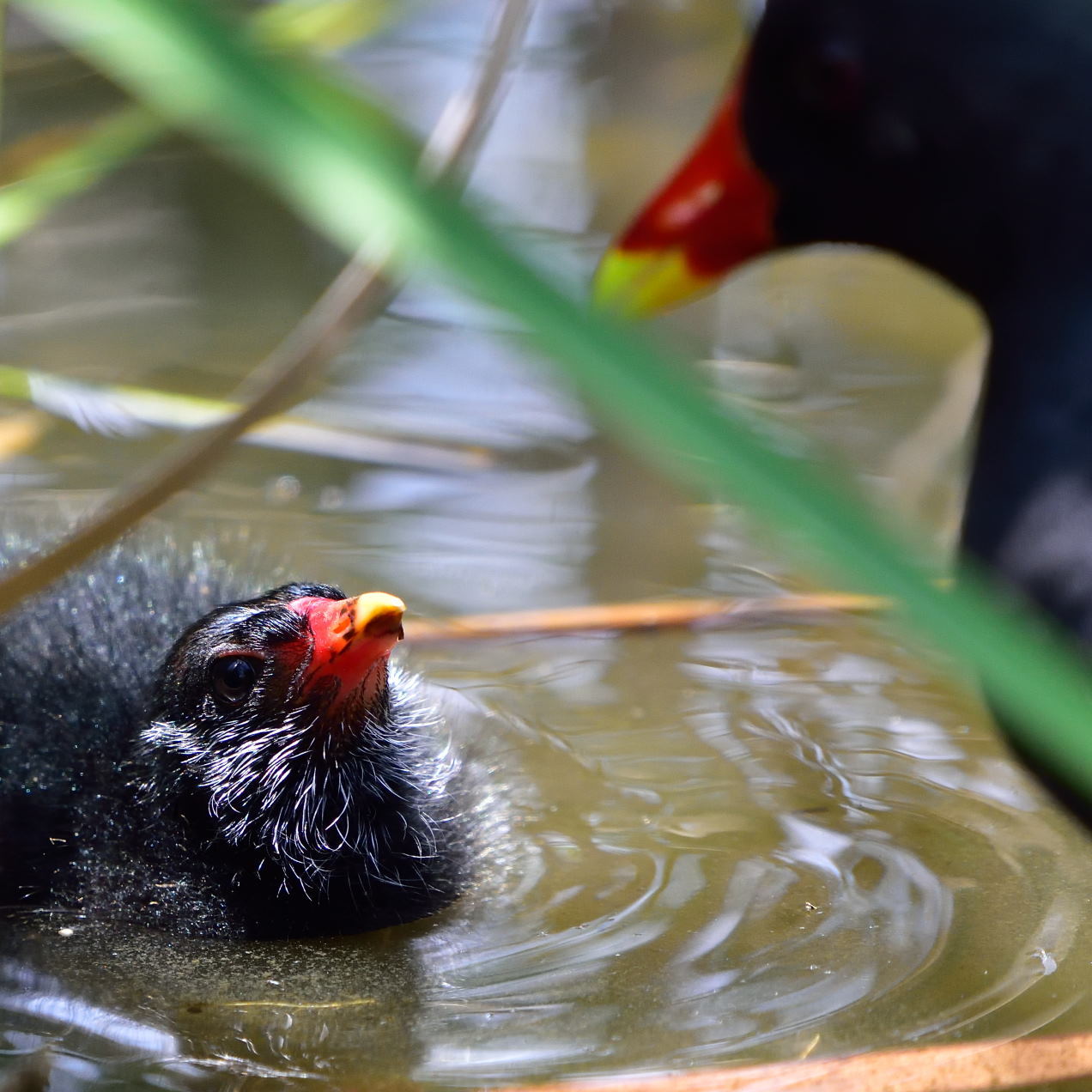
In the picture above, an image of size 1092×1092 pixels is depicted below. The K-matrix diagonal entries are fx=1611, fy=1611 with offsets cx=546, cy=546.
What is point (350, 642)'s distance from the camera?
2094 mm

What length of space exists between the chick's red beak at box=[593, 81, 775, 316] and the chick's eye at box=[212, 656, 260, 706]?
699mm

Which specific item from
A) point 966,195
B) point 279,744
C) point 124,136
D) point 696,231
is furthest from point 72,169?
point 966,195

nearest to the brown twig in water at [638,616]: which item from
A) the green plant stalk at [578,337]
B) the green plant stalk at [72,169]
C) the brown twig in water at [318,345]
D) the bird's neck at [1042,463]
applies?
the bird's neck at [1042,463]

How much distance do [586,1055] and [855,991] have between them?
334 mm

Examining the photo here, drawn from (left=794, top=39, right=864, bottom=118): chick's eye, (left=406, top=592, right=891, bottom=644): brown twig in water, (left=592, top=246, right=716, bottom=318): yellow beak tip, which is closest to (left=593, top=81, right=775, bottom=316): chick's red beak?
(left=592, top=246, right=716, bottom=318): yellow beak tip

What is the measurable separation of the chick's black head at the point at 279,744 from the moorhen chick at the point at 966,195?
2.03 feet

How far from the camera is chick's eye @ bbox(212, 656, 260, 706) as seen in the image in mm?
2201

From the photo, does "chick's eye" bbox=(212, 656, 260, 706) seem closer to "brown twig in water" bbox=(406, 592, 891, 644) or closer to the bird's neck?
"brown twig in water" bbox=(406, 592, 891, 644)

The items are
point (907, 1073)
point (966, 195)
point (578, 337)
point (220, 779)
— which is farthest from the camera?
point (220, 779)

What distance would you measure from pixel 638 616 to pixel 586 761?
0.42 metres

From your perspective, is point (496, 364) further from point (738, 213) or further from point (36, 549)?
point (738, 213)

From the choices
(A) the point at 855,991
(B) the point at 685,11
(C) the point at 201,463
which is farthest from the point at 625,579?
(B) the point at 685,11

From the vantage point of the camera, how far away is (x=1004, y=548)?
5.53 feet

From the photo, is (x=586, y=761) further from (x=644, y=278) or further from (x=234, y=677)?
(x=644, y=278)
